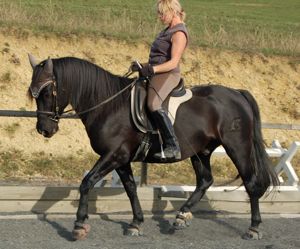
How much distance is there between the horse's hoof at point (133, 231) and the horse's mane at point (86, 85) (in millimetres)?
1530

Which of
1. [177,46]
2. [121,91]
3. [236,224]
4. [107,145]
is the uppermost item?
[177,46]

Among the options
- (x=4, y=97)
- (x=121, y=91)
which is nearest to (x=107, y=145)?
(x=121, y=91)

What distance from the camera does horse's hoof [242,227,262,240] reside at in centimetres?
843

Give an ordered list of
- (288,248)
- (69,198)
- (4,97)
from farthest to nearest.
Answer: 1. (4,97)
2. (69,198)
3. (288,248)

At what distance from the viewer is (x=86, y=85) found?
7910 mm

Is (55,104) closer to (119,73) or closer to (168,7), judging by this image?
(168,7)

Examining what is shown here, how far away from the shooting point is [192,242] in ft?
26.3

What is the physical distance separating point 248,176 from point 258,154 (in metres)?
0.43

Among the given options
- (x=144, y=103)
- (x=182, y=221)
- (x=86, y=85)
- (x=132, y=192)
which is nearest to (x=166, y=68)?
(x=144, y=103)

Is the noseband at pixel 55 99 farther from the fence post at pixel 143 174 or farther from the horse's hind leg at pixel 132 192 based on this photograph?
the fence post at pixel 143 174

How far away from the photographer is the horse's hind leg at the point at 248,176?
28.0ft

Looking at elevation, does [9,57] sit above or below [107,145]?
below

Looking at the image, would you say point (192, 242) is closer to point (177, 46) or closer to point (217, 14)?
point (177, 46)

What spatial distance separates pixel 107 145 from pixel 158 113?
2.43 ft
